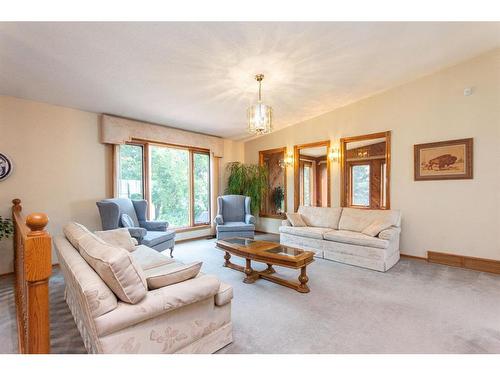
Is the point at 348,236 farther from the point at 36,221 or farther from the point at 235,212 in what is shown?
the point at 36,221

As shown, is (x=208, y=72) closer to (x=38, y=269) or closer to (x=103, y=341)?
(x=38, y=269)

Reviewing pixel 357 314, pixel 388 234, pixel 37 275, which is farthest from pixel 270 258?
pixel 37 275

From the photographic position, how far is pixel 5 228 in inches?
123

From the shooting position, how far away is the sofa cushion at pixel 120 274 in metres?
1.39

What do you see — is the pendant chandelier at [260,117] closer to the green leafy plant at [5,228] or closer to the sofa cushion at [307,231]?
the sofa cushion at [307,231]

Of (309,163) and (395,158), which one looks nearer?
(395,158)

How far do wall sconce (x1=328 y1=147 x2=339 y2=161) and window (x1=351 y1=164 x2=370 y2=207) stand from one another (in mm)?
395

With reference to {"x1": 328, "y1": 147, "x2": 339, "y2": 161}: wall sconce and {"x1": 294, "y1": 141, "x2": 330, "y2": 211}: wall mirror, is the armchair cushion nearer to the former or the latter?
{"x1": 294, "y1": 141, "x2": 330, "y2": 211}: wall mirror

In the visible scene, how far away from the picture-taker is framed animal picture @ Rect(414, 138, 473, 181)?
3588 millimetres

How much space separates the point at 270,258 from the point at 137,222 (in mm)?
2518

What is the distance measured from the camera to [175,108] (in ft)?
13.8

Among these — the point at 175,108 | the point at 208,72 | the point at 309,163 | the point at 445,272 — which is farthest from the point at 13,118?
the point at 445,272

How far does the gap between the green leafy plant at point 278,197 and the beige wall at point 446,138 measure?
2115 millimetres

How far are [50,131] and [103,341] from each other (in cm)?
360
